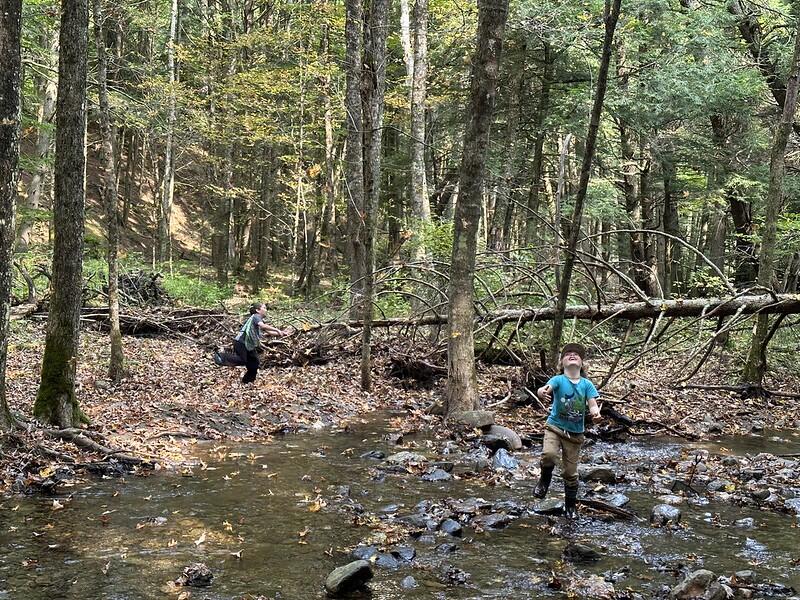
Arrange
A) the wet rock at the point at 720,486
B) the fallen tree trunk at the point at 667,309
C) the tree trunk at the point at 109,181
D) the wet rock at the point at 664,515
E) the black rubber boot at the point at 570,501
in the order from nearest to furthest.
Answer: the wet rock at the point at 664,515 < the black rubber boot at the point at 570,501 < the wet rock at the point at 720,486 < the tree trunk at the point at 109,181 < the fallen tree trunk at the point at 667,309

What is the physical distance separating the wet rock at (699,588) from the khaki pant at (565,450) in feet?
6.09

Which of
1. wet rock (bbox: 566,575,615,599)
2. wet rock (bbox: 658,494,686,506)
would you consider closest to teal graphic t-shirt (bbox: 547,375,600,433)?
wet rock (bbox: 658,494,686,506)

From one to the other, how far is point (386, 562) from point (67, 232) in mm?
6062

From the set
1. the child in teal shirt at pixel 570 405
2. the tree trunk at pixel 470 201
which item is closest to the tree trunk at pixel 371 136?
the tree trunk at pixel 470 201

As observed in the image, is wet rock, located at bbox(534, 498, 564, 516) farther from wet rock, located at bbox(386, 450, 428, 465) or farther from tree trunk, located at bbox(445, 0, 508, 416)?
tree trunk, located at bbox(445, 0, 508, 416)

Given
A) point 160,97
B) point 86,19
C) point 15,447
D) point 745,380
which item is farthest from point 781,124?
point 160,97

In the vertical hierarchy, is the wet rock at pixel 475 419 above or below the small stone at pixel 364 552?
below

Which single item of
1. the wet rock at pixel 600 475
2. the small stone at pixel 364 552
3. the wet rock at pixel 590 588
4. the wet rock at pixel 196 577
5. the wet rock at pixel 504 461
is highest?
the wet rock at pixel 590 588

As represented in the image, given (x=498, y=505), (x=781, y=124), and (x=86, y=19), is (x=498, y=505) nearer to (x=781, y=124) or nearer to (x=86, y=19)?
(x=86, y=19)

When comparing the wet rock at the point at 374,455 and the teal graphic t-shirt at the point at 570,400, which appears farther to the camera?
the wet rock at the point at 374,455

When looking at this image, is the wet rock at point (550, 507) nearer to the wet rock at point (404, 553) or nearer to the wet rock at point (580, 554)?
the wet rock at point (580, 554)

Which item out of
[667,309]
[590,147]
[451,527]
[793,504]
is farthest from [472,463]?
[667,309]

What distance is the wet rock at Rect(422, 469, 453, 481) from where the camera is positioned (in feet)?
25.5

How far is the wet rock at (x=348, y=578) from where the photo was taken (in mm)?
4520
